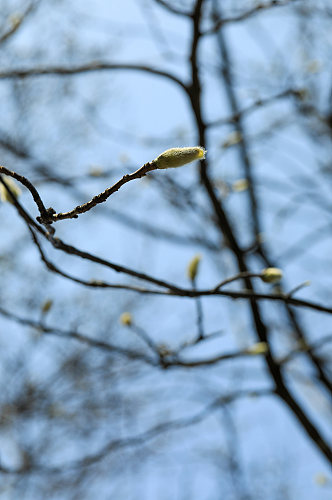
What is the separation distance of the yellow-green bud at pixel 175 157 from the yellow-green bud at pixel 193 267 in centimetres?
78

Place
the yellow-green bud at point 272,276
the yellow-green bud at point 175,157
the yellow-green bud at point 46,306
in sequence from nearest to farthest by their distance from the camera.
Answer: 1. the yellow-green bud at point 175,157
2. the yellow-green bud at point 272,276
3. the yellow-green bud at point 46,306

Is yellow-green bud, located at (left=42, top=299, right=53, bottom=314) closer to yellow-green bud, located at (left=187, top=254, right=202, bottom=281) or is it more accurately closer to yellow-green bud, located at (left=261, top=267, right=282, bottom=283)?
yellow-green bud, located at (left=187, top=254, right=202, bottom=281)

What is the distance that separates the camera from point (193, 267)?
65.2 inches

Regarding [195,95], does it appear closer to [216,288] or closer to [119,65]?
[119,65]

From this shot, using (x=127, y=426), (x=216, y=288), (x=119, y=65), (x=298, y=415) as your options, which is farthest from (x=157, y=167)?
(x=127, y=426)

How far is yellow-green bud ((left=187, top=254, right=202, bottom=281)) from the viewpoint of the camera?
1.65 metres

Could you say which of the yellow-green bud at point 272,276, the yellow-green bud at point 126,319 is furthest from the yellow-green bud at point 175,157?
the yellow-green bud at point 126,319

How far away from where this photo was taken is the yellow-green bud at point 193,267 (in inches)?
64.9

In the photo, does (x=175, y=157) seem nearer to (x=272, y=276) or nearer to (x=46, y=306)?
(x=272, y=276)

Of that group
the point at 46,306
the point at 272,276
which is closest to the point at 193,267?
the point at 272,276

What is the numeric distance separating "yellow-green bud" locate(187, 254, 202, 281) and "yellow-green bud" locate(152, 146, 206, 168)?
0.78m

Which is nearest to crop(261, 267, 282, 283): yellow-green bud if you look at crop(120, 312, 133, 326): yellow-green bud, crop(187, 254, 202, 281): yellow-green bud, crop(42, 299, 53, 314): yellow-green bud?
crop(187, 254, 202, 281): yellow-green bud

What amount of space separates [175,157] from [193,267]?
0.80 meters

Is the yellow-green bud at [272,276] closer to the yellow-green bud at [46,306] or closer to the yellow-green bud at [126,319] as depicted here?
the yellow-green bud at [126,319]
